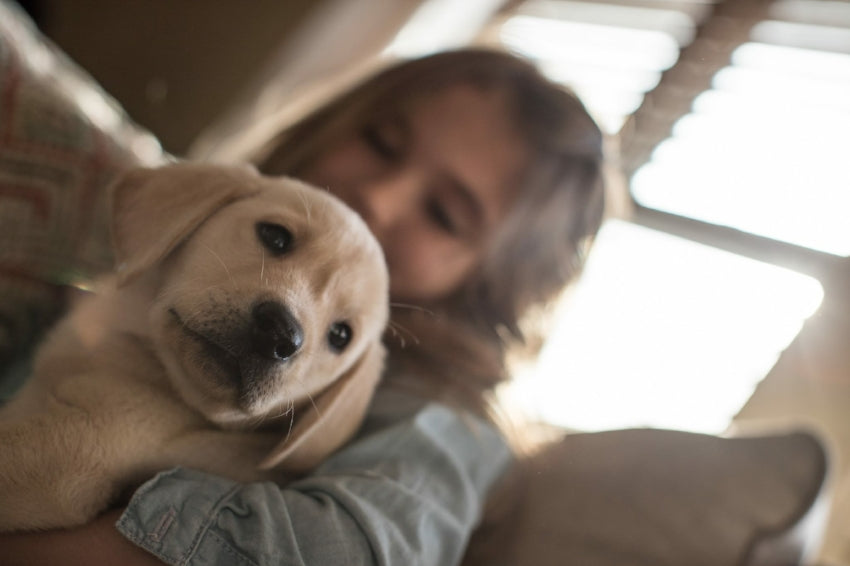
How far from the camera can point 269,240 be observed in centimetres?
81

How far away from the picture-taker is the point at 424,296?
4.30ft

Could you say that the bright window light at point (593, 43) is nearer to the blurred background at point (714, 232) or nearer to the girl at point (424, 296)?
the blurred background at point (714, 232)

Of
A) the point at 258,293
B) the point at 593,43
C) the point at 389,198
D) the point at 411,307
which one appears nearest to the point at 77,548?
the point at 258,293

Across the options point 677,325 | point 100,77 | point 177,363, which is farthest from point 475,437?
point 100,77

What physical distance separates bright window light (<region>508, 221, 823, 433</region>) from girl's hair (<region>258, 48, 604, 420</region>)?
13 cm

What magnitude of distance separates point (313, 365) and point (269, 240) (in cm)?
19

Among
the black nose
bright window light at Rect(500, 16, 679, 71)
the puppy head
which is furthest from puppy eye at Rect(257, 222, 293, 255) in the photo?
bright window light at Rect(500, 16, 679, 71)

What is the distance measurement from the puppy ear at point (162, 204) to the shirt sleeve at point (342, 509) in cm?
30

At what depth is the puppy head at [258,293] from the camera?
718mm

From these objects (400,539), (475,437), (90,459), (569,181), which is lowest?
(475,437)

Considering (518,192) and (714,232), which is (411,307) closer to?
(518,192)

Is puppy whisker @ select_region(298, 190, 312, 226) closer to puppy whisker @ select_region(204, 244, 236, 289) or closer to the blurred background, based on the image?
puppy whisker @ select_region(204, 244, 236, 289)

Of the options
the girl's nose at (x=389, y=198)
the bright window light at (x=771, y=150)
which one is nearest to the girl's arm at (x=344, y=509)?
the girl's nose at (x=389, y=198)

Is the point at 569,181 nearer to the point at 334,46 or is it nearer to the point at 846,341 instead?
the point at 846,341
